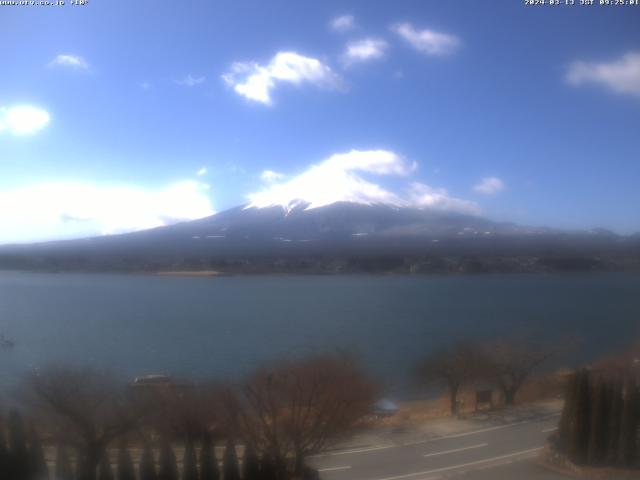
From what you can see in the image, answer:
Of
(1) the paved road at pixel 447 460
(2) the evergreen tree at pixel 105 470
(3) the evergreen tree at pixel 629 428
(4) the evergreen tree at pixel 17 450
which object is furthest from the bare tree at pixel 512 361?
(4) the evergreen tree at pixel 17 450

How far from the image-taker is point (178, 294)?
8.73m

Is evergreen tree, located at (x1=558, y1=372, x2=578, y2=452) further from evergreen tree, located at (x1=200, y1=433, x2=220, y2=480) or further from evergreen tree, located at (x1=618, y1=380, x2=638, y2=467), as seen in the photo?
evergreen tree, located at (x1=200, y1=433, x2=220, y2=480)

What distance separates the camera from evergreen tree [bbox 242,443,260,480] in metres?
3.35

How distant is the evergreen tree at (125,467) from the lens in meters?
3.21

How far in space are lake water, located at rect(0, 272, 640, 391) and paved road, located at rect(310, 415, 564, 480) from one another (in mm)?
1119

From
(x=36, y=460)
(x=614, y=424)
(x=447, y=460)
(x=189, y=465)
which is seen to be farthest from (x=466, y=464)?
(x=36, y=460)

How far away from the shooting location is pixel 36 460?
3234mm

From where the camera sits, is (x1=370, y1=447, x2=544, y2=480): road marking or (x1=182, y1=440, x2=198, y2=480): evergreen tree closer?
(x1=182, y1=440, x2=198, y2=480): evergreen tree

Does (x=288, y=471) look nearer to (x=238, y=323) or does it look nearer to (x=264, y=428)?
(x=264, y=428)

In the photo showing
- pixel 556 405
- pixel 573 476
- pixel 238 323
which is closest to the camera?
pixel 573 476

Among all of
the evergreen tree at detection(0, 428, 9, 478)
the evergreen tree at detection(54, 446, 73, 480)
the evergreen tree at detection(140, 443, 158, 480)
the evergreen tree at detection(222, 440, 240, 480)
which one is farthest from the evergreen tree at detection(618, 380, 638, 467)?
the evergreen tree at detection(0, 428, 9, 478)

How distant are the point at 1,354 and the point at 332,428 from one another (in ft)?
13.2

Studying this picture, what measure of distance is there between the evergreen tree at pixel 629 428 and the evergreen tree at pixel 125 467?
364 centimetres

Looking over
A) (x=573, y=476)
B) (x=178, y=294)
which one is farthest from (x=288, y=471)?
(x=178, y=294)
